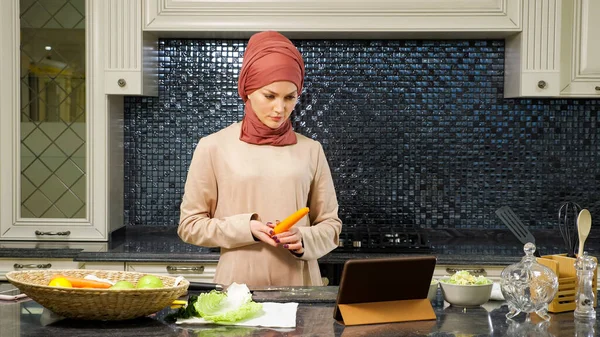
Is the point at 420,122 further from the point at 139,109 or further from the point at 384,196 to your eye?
the point at 139,109

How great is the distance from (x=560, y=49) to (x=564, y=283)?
1.92 m

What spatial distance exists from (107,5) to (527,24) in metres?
1.92

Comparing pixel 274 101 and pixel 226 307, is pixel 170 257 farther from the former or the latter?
pixel 226 307

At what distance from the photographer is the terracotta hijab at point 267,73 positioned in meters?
2.37

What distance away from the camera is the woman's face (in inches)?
93.7

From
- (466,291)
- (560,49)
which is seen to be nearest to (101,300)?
(466,291)

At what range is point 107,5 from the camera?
3.55m

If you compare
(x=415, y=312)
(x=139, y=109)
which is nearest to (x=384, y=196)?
(x=139, y=109)

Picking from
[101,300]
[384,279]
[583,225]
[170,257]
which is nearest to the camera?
[101,300]

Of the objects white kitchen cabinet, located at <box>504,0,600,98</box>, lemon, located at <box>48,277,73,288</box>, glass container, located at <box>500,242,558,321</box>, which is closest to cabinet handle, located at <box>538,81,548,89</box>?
white kitchen cabinet, located at <box>504,0,600,98</box>

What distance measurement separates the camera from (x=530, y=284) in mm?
1768

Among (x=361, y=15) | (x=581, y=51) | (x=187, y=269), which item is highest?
(x=361, y=15)

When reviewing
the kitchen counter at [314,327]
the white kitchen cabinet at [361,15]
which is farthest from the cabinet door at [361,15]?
the kitchen counter at [314,327]

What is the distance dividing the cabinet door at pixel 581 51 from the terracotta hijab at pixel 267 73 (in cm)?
164
